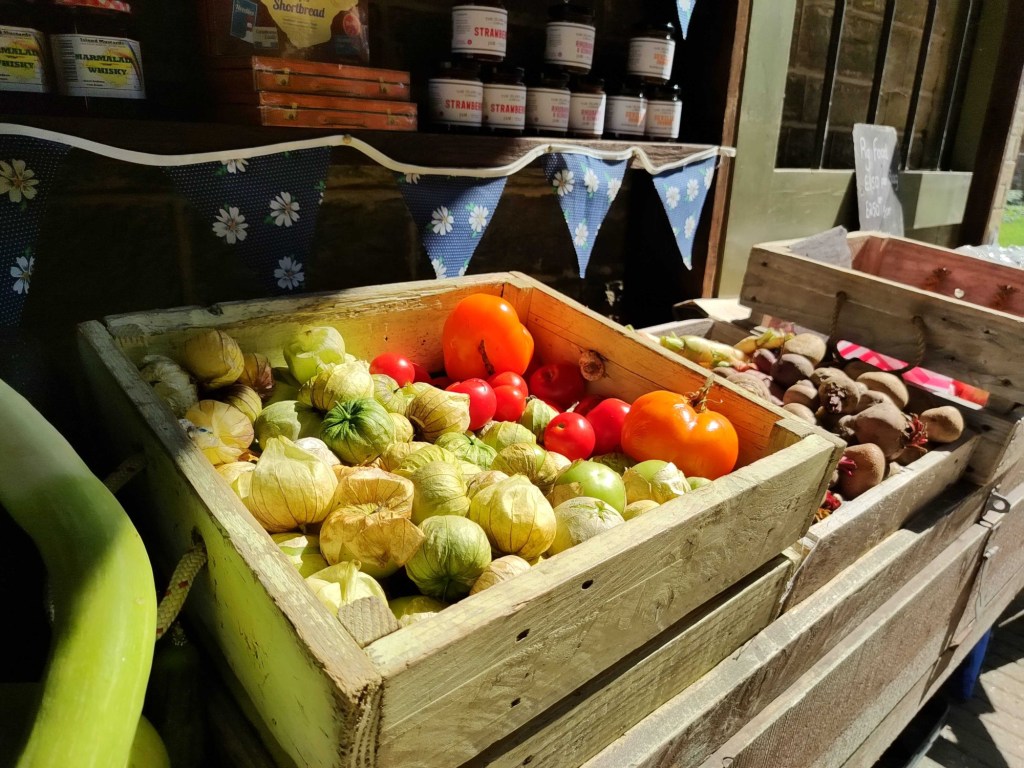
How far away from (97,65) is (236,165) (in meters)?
0.33

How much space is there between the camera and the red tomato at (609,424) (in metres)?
1.58

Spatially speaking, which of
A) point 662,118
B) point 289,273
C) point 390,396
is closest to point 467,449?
point 390,396

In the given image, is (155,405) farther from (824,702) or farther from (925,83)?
(925,83)

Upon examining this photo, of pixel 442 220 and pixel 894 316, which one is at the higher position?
pixel 442 220

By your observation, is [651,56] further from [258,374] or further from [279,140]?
[258,374]

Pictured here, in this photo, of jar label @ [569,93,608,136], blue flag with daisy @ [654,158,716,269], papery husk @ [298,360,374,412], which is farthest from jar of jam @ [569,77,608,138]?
papery husk @ [298,360,374,412]

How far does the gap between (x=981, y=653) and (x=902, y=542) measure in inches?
73.5

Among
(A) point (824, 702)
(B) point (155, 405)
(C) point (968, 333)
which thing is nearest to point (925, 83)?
(C) point (968, 333)

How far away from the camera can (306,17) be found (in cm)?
155

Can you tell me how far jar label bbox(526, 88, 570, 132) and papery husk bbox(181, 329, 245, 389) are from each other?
4.12 ft

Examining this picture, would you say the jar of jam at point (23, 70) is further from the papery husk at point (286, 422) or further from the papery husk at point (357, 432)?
the papery husk at point (357, 432)

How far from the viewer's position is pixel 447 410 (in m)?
1.49

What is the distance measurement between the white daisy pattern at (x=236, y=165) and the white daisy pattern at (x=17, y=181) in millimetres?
378

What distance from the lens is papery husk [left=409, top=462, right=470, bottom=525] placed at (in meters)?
1.18
